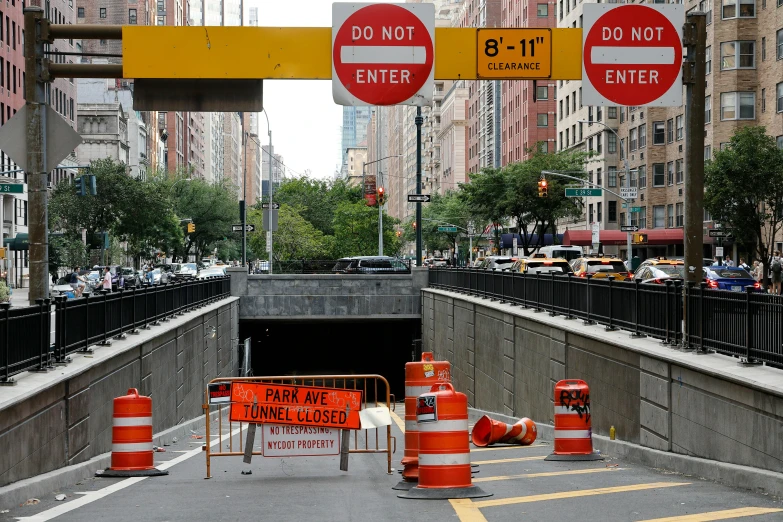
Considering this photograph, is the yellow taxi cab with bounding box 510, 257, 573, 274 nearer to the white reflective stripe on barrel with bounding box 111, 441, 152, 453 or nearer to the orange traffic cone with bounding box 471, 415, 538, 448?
the orange traffic cone with bounding box 471, 415, 538, 448

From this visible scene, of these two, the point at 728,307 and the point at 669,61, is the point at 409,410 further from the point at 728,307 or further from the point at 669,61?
the point at 669,61

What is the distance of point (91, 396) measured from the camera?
47.4 feet

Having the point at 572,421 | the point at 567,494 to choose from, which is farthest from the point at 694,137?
the point at 567,494

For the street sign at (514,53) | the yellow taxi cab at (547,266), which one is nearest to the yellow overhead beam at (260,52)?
the street sign at (514,53)

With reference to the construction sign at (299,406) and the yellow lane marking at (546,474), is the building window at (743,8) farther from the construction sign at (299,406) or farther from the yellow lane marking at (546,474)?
the construction sign at (299,406)

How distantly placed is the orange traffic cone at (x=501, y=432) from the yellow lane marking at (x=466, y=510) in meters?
3.66

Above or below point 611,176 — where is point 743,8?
above

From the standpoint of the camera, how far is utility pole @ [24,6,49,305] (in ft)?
45.6

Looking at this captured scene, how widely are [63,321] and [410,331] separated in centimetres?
3889

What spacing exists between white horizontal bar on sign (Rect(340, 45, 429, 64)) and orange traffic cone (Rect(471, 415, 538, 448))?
17.1 ft

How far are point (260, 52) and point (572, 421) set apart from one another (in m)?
6.77

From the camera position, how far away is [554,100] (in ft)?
333

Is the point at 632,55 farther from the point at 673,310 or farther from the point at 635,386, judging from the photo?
the point at 635,386

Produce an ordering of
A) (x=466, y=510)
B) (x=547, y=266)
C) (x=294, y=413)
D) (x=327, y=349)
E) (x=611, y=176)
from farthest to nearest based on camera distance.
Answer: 1. (x=611, y=176)
2. (x=327, y=349)
3. (x=547, y=266)
4. (x=294, y=413)
5. (x=466, y=510)
